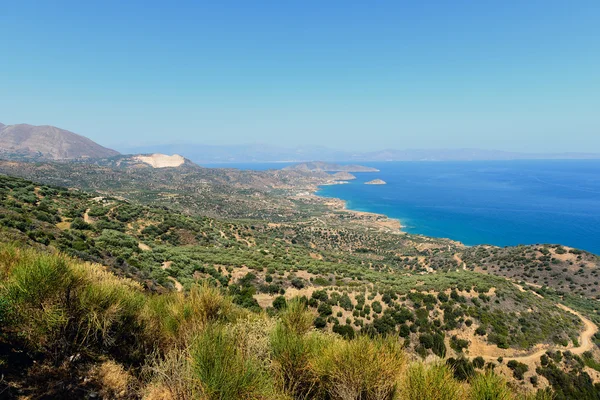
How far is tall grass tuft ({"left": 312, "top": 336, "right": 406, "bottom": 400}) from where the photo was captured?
4.90 m

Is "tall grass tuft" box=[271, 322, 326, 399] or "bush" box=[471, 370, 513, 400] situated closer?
"bush" box=[471, 370, 513, 400]

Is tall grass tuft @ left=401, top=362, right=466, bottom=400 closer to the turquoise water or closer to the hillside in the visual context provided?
the hillside

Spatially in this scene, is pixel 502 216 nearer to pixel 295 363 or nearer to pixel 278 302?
pixel 278 302

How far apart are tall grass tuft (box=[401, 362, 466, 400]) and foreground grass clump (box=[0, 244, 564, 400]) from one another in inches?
0.6

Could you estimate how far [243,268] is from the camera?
25875 millimetres

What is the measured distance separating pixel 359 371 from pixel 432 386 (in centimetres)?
119

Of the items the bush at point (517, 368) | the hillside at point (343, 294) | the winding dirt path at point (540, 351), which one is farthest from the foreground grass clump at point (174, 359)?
the winding dirt path at point (540, 351)

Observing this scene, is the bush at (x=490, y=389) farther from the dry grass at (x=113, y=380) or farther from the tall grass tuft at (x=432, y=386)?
the dry grass at (x=113, y=380)

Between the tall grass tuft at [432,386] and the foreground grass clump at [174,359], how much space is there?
0.05ft

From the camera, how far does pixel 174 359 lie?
14.3ft

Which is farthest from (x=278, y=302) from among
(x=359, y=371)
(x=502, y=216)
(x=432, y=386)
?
(x=502, y=216)

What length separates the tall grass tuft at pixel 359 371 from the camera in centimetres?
490

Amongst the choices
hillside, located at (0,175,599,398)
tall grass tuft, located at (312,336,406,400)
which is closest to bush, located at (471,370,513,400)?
tall grass tuft, located at (312,336,406,400)

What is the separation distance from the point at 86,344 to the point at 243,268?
66.3ft
